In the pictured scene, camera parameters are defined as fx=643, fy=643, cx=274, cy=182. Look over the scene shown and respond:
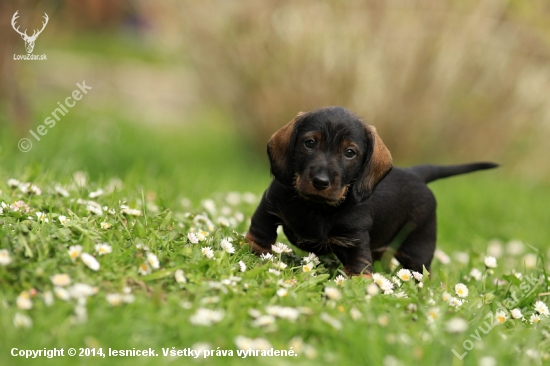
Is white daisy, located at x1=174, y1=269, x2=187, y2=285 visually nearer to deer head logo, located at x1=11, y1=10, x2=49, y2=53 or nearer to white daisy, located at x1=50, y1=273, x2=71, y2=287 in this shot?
white daisy, located at x1=50, y1=273, x2=71, y2=287

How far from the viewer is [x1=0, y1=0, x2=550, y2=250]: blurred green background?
23.2 feet

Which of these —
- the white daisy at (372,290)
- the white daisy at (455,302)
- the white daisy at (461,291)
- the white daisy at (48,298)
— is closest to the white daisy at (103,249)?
the white daisy at (48,298)

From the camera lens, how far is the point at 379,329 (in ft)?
9.25

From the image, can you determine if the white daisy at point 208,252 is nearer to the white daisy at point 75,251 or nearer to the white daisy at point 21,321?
the white daisy at point 75,251

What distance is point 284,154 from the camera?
3.68 metres

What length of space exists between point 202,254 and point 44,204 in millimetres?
1142

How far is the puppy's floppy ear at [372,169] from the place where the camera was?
3.61 metres

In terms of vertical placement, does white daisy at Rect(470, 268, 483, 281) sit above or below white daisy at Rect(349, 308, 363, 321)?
below

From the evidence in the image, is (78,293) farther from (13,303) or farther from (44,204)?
(44,204)

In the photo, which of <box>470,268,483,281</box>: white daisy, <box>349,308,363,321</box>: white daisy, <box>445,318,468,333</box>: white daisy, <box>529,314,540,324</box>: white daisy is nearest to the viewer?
<box>445,318,468,333</box>: white daisy

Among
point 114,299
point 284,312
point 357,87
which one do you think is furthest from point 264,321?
point 357,87

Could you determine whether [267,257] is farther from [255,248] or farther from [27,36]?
[27,36]

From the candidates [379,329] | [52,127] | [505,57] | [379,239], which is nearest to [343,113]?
[379,239]

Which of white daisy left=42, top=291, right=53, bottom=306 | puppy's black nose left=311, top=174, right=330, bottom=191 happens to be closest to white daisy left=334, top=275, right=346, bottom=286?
puppy's black nose left=311, top=174, right=330, bottom=191
